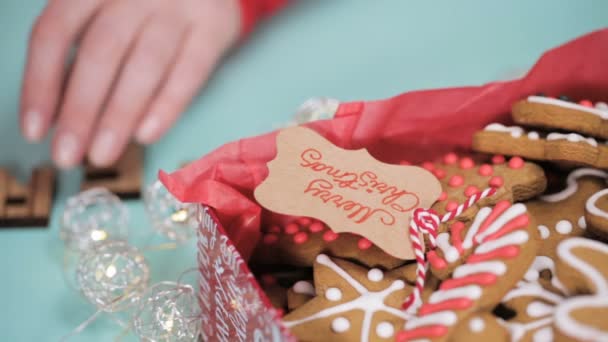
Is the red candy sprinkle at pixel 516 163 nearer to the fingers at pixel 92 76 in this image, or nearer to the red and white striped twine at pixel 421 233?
the red and white striped twine at pixel 421 233

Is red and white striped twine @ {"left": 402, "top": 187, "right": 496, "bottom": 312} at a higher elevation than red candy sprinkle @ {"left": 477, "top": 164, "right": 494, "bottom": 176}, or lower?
lower

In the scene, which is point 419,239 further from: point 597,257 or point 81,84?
point 81,84

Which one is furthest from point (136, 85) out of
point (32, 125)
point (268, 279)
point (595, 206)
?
point (595, 206)

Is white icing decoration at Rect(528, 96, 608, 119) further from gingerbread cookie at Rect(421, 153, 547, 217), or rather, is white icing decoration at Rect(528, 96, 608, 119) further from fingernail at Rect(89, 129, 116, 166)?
fingernail at Rect(89, 129, 116, 166)

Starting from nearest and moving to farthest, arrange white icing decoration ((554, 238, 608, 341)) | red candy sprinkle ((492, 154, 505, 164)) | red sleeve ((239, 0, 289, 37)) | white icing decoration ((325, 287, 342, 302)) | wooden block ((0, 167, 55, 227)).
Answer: white icing decoration ((554, 238, 608, 341)) < white icing decoration ((325, 287, 342, 302)) < red candy sprinkle ((492, 154, 505, 164)) < wooden block ((0, 167, 55, 227)) < red sleeve ((239, 0, 289, 37))

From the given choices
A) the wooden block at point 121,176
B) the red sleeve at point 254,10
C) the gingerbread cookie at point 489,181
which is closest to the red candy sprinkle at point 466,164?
the gingerbread cookie at point 489,181

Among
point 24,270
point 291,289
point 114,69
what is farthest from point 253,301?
point 114,69

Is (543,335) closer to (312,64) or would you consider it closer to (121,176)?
(121,176)

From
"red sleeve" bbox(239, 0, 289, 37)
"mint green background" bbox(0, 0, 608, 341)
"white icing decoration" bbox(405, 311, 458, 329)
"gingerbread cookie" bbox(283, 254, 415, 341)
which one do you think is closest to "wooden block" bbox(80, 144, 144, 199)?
"mint green background" bbox(0, 0, 608, 341)
